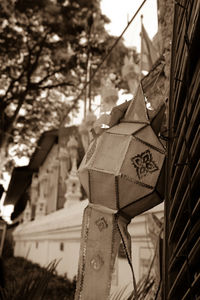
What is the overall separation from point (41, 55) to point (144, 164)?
9029 millimetres

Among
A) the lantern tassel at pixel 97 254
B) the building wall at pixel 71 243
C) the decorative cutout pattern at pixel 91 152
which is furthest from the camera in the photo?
the building wall at pixel 71 243

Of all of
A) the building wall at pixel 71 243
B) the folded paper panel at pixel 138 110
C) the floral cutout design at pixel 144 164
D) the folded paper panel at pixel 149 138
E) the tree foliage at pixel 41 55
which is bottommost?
the building wall at pixel 71 243

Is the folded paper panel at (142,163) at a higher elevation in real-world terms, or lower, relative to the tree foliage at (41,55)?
lower

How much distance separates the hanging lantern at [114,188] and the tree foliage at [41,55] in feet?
24.3

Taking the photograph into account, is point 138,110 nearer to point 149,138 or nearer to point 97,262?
point 149,138

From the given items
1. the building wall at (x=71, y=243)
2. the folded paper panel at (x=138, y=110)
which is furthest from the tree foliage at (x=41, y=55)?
the folded paper panel at (x=138, y=110)

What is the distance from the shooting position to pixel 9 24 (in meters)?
8.88

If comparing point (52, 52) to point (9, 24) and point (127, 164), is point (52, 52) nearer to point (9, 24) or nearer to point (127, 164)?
point (9, 24)

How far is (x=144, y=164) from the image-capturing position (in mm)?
1133

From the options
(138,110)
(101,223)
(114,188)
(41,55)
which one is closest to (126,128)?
(138,110)

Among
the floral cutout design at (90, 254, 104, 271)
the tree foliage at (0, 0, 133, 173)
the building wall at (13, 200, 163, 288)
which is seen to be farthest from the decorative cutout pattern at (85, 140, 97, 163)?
the tree foliage at (0, 0, 133, 173)

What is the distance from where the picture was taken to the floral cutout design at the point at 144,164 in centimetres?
112

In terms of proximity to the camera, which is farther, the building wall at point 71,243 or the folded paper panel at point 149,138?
the building wall at point 71,243

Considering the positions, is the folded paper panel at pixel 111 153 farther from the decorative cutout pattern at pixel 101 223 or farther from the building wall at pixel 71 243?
the building wall at pixel 71 243
